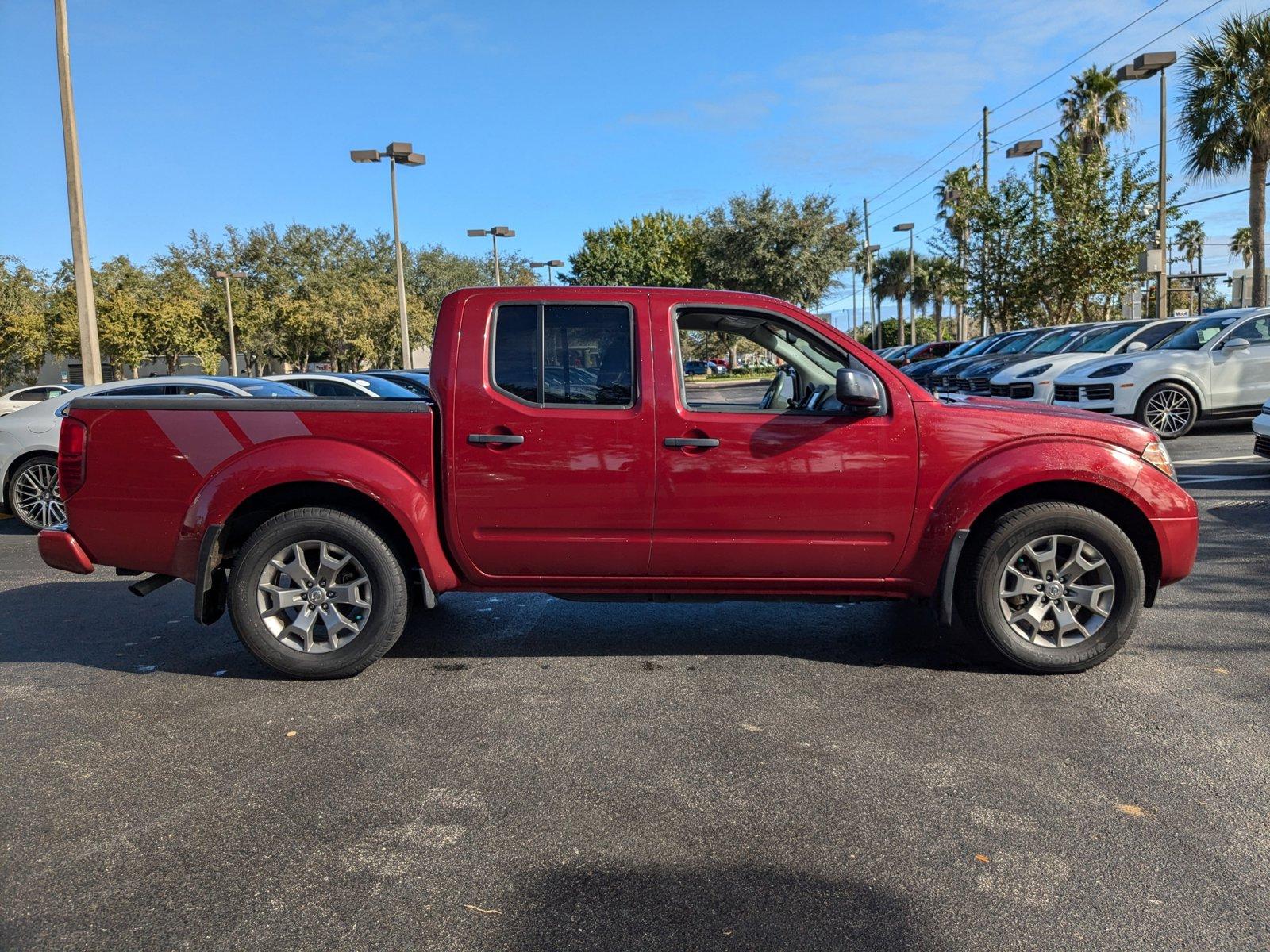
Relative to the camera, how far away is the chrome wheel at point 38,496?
8984mm

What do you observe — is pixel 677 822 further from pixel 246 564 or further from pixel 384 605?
pixel 246 564

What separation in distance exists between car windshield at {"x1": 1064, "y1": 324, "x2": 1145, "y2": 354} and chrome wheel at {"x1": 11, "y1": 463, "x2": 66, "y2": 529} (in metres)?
14.8

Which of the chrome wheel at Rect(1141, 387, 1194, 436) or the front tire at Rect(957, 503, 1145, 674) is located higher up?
the chrome wheel at Rect(1141, 387, 1194, 436)

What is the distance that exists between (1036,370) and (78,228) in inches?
616

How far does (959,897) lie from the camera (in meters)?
2.70

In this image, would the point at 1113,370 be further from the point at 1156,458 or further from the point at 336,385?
the point at 336,385

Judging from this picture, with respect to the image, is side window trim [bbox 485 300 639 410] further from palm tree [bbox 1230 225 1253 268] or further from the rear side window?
palm tree [bbox 1230 225 1253 268]

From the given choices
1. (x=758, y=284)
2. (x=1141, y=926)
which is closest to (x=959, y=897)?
(x=1141, y=926)

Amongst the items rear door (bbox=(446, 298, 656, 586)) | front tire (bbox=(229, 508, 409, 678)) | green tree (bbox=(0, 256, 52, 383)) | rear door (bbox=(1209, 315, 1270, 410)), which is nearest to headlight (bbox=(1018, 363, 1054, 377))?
rear door (bbox=(1209, 315, 1270, 410))

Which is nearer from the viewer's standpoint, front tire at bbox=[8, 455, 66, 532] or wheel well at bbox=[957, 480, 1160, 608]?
wheel well at bbox=[957, 480, 1160, 608]

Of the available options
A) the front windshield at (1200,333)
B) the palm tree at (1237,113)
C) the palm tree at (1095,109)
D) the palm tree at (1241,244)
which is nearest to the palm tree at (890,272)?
the palm tree at (1241,244)

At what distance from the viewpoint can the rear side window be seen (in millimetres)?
4516

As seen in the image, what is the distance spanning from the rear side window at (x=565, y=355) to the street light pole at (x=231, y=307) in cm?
3737

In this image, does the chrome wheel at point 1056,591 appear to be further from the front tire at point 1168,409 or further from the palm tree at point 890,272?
the palm tree at point 890,272
